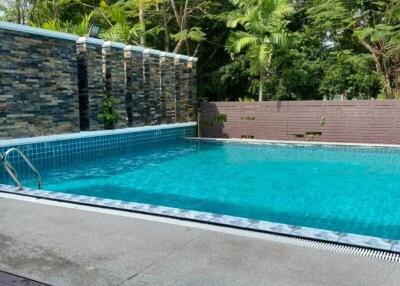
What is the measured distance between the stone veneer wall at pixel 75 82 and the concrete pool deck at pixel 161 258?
6.26 metres

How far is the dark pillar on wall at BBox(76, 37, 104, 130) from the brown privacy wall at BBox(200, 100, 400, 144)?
19.3ft

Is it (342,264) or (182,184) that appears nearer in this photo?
(342,264)

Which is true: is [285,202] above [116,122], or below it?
below

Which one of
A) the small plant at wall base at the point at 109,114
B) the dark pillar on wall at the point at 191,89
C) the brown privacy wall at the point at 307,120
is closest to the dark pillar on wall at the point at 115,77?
the small plant at wall base at the point at 109,114

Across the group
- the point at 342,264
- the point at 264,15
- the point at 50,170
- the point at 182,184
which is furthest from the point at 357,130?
the point at 342,264

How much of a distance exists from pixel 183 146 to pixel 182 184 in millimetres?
6738

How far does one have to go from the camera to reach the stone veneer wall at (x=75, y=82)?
33.0 feet

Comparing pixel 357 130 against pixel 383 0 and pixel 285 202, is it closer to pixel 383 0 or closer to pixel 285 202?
pixel 383 0

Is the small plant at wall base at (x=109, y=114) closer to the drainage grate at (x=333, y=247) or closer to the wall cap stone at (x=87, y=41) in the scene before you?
the wall cap stone at (x=87, y=41)

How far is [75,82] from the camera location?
39.1 feet

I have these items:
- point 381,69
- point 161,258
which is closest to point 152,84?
point 381,69

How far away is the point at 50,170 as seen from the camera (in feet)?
33.5

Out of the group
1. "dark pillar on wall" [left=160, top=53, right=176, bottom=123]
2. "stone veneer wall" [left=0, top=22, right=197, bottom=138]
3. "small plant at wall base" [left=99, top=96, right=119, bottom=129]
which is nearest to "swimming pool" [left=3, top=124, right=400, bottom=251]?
"small plant at wall base" [left=99, top=96, right=119, bottom=129]

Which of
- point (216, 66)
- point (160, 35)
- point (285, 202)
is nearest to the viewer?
point (285, 202)
